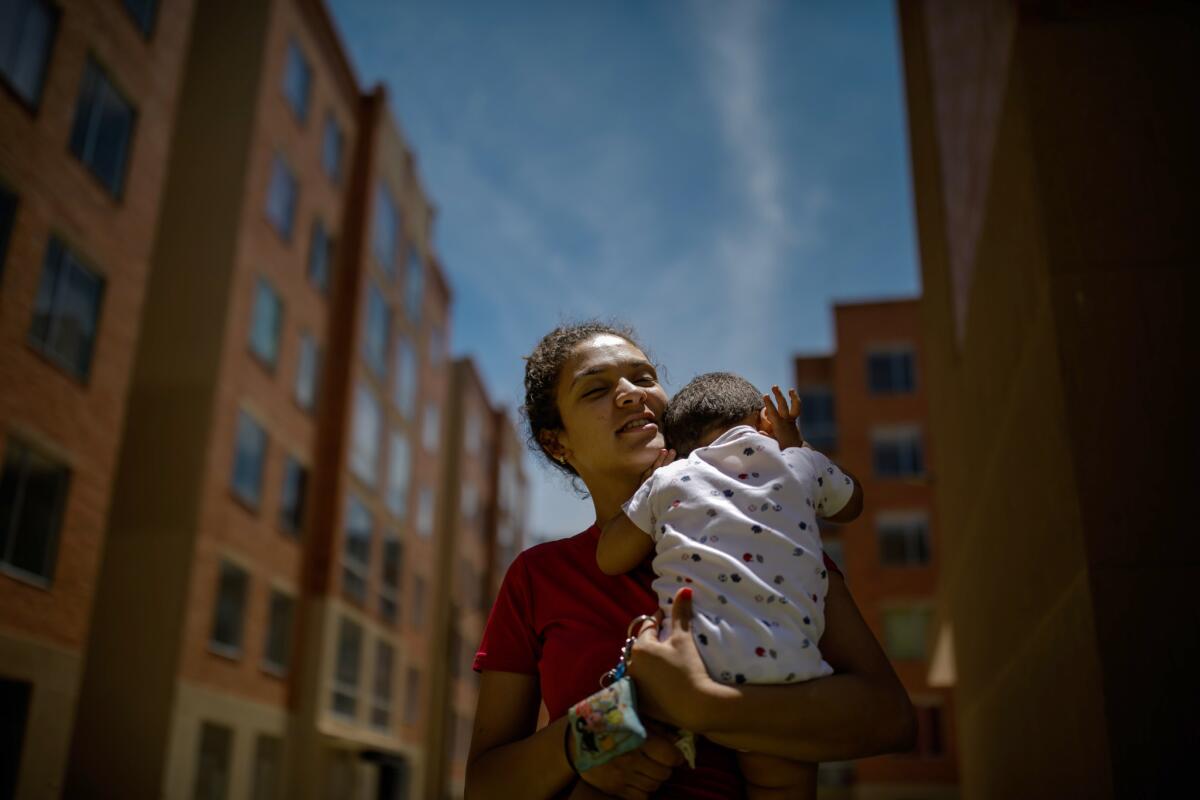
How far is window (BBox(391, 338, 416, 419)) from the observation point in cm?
3456

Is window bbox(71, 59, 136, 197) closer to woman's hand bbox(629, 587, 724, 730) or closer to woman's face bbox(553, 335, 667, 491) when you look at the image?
woman's face bbox(553, 335, 667, 491)

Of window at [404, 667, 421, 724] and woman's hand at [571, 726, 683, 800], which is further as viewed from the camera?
window at [404, 667, 421, 724]

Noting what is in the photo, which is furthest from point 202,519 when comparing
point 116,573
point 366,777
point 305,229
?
point 366,777

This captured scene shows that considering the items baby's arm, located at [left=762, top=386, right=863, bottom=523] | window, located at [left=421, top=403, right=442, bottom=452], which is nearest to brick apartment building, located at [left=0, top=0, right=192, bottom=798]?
baby's arm, located at [left=762, top=386, right=863, bottom=523]

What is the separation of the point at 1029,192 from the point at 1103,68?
0.51 meters

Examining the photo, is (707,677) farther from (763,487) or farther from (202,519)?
(202,519)

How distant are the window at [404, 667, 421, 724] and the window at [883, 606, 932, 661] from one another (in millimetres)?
16403

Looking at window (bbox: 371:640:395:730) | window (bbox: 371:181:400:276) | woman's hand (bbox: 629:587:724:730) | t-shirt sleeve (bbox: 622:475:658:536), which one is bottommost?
woman's hand (bbox: 629:587:724:730)

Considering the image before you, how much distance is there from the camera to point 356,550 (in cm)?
3016

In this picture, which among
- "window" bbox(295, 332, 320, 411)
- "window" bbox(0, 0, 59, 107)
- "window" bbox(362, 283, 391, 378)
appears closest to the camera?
"window" bbox(0, 0, 59, 107)

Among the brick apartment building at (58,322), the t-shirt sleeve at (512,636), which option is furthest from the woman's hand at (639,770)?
the brick apartment building at (58,322)

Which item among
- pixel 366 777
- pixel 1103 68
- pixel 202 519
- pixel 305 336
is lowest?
pixel 366 777

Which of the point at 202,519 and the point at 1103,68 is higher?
the point at 202,519

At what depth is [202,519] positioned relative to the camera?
2088 centimetres
